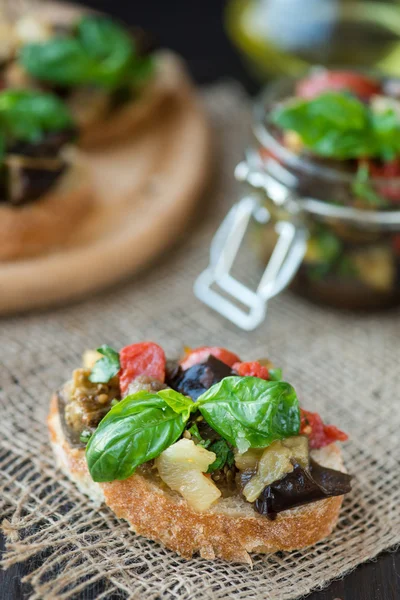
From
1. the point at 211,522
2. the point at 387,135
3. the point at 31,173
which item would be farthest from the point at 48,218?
the point at 211,522

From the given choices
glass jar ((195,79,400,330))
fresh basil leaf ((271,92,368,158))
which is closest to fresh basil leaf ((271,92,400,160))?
fresh basil leaf ((271,92,368,158))

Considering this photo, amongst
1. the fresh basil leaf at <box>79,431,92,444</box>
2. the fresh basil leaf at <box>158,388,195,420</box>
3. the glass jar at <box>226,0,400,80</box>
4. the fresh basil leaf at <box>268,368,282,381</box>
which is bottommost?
the fresh basil leaf at <box>79,431,92,444</box>

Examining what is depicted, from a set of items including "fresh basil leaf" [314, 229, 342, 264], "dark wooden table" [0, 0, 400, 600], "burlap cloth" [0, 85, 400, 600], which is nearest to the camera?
"burlap cloth" [0, 85, 400, 600]

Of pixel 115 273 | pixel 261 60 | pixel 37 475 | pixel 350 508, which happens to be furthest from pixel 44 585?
pixel 261 60

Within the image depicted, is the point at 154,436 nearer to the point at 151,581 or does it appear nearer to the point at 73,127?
the point at 151,581

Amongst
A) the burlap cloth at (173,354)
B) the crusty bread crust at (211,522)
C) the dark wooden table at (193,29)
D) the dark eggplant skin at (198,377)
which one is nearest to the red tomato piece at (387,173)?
the burlap cloth at (173,354)

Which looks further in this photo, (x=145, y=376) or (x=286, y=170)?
(x=286, y=170)

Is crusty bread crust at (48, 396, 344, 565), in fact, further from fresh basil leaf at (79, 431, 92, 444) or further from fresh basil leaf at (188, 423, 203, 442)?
fresh basil leaf at (188, 423, 203, 442)
